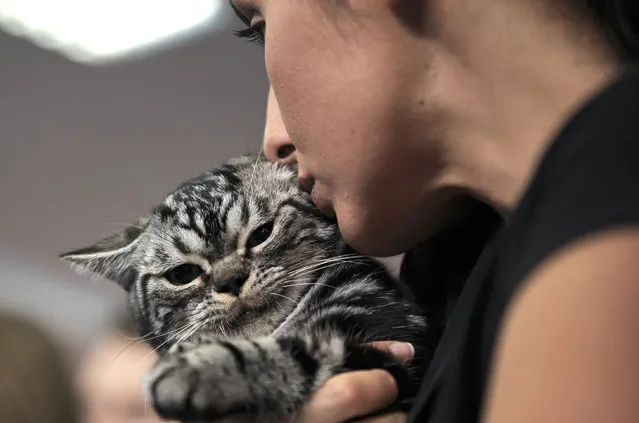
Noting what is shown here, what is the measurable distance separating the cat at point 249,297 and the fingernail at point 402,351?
0.05ft

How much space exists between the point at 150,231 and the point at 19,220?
111 cm

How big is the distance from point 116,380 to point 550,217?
2.91 ft

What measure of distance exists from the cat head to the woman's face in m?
0.24

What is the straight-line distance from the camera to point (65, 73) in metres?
2.21

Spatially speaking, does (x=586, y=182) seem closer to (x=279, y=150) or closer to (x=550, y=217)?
(x=550, y=217)

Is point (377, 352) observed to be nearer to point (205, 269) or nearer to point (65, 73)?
point (205, 269)

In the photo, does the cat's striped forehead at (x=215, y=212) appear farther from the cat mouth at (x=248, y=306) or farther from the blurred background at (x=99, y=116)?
the blurred background at (x=99, y=116)

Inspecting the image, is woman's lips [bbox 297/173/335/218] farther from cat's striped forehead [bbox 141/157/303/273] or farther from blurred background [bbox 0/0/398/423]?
blurred background [bbox 0/0/398/423]

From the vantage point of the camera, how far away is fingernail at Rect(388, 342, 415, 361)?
0.89m

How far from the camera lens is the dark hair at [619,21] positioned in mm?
669

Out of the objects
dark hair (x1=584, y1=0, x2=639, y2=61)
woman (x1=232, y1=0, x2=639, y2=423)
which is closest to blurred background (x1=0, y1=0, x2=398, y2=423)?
woman (x1=232, y1=0, x2=639, y2=423)

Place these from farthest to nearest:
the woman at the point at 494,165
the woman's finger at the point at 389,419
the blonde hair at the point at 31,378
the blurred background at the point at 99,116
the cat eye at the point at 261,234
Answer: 1. the blurred background at the point at 99,116
2. the cat eye at the point at 261,234
3. the blonde hair at the point at 31,378
4. the woman's finger at the point at 389,419
5. the woman at the point at 494,165

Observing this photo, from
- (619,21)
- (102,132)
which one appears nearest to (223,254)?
(619,21)

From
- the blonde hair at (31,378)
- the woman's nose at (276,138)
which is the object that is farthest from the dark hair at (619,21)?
the blonde hair at (31,378)
